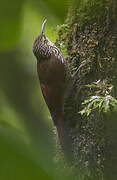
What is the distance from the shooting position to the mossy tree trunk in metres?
1.71

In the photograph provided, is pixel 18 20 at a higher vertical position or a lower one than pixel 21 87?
higher

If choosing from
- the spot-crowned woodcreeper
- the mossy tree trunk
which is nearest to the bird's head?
the spot-crowned woodcreeper

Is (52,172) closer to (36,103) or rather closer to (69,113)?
(69,113)

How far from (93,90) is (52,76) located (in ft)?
2.05

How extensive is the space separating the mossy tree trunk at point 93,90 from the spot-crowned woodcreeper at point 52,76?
0.18 feet

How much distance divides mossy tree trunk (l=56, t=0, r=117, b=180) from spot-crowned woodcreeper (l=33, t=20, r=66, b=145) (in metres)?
0.05

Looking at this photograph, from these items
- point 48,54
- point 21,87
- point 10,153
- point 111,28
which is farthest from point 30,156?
point 21,87

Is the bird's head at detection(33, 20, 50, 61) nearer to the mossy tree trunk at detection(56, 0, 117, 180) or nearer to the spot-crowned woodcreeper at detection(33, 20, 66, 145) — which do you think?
the spot-crowned woodcreeper at detection(33, 20, 66, 145)

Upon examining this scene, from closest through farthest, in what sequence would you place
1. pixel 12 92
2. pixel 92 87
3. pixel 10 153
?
1. pixel 10 153
2. pixel 92 87
3. pixel 12 92

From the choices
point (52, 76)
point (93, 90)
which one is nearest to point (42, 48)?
point (52, 76)

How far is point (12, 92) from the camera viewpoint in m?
4.05

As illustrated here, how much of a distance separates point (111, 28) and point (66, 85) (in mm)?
491

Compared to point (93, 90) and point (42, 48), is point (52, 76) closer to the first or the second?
point (42, 48)

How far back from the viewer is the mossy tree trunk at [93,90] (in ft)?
5.60
